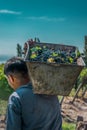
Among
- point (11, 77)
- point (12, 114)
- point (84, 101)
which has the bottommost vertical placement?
point (84, 101)

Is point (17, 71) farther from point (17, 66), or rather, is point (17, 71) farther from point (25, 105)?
point (25, 105)

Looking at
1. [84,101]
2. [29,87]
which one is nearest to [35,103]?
[29,87]

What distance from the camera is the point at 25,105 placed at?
4242mm

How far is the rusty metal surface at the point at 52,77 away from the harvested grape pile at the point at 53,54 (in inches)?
2.9

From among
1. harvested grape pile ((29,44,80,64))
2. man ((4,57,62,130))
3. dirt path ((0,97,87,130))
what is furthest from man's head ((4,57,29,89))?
dirt path ((0,97,87,130))

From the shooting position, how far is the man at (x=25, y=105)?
4.21 metres

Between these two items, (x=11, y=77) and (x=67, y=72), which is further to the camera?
(x=11, y=77)

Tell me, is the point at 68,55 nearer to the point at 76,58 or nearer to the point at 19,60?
the point at 76,58

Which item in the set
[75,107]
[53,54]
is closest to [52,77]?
[53,54]

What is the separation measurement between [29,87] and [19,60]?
0.83ft

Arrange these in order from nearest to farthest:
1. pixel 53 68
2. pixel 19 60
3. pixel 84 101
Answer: pixel 53 68, pixel 19 60, pixel 84 101

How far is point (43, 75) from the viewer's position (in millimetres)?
4066

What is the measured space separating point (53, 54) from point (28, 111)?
0.53m

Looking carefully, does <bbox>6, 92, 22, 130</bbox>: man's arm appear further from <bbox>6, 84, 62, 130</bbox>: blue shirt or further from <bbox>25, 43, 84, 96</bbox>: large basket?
<bbox>25, 43, 84, 96</bbox>: large basket
